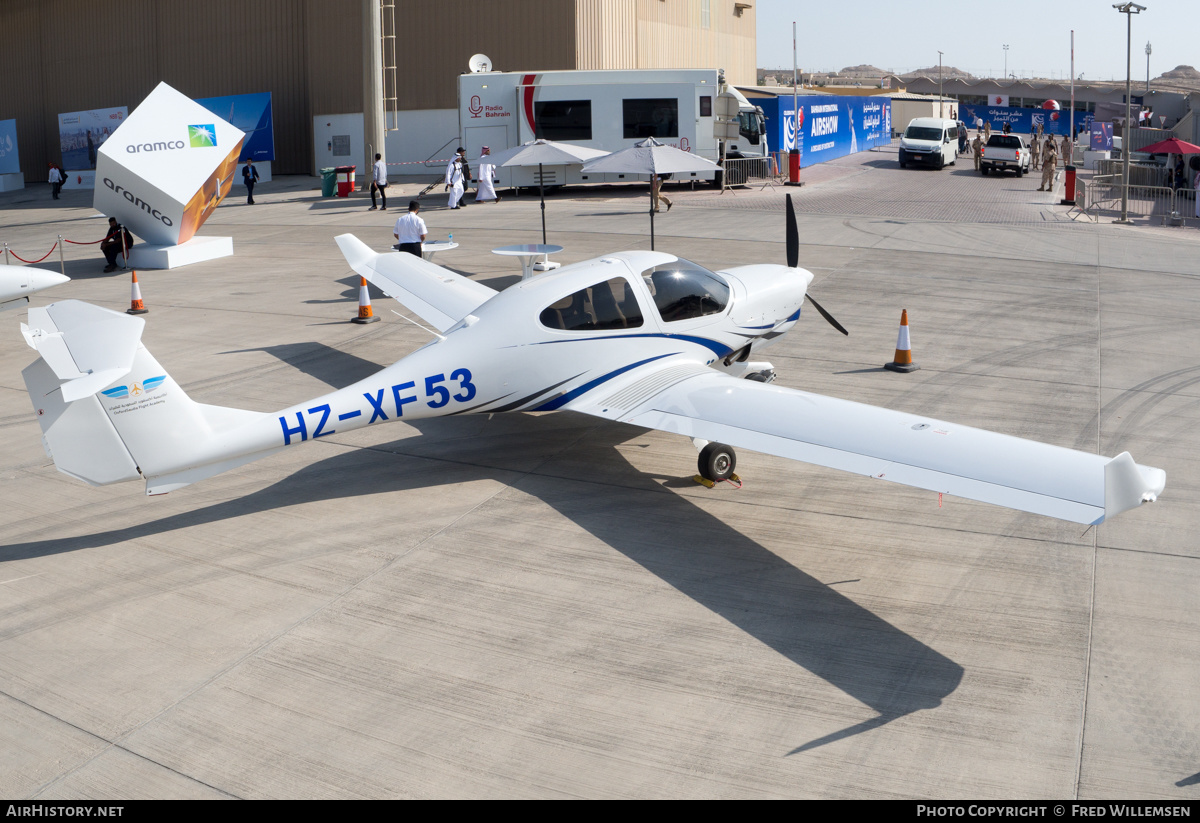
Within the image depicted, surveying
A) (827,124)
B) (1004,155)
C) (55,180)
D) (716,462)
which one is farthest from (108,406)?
(55,180)

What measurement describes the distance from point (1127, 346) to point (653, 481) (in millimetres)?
8641

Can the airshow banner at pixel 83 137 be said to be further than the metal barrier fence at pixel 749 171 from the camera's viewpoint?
Yes

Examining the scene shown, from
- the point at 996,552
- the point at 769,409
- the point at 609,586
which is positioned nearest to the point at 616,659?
the point at 609,586

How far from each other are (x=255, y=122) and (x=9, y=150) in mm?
18237

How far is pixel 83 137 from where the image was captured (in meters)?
49.6

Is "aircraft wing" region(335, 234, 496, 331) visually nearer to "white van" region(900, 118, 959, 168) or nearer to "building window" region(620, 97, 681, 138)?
"building window" region(620, 97, 681, 138)

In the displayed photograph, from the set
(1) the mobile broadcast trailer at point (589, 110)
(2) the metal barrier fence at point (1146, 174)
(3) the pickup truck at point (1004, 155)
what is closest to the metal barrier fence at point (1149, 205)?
(2) the metal barrier fence at point (1146, 174)

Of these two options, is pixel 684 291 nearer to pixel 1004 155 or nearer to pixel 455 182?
pixel 455 182

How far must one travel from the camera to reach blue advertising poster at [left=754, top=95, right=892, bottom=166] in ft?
125

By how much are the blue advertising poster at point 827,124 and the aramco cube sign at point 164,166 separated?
74.4 ft

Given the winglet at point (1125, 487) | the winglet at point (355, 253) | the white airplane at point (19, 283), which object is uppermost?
the winglet at point (355, 253)

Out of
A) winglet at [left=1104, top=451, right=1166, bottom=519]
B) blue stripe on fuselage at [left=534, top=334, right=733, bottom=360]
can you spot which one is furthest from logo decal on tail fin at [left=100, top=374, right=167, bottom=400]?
winglet at [left=1104, top=451, right=1166, bottom=519]

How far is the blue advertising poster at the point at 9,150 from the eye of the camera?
50938mm

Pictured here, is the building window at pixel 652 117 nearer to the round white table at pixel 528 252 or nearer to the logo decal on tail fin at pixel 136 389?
the round white table at pixel 528 252
